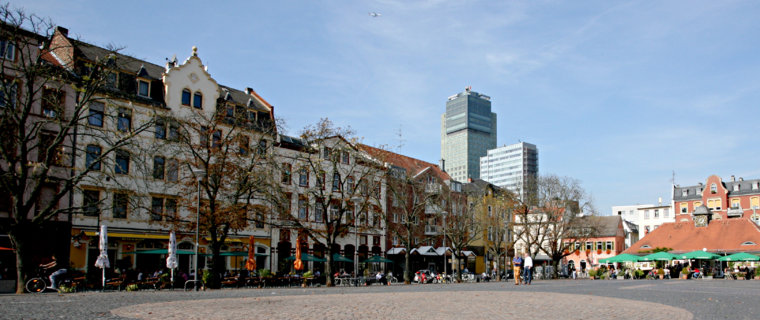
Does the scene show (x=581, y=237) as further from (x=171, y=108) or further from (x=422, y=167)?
(x=171, y=108)

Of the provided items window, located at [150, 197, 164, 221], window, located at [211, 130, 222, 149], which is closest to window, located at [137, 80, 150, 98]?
window, located at [211, 130, 222, 149]

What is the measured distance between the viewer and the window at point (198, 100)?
50.4 meters

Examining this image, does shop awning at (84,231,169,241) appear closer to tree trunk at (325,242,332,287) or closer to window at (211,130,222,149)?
window at (211,130,222,149)

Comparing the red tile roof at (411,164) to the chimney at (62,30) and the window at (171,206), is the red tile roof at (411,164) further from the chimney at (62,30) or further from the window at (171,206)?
the chimney at (62,30)

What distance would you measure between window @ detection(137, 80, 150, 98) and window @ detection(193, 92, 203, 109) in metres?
3.79

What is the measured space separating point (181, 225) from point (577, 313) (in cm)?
3021

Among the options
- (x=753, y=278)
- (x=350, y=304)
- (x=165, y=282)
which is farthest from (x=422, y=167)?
(x=350, y=304)

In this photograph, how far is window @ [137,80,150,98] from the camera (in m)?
47.1

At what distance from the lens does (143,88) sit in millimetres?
47469

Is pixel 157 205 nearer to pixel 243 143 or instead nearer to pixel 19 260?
pixel 243 143

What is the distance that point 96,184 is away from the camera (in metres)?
41.0

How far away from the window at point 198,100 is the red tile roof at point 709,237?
4916 centimetres

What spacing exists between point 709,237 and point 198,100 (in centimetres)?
5585

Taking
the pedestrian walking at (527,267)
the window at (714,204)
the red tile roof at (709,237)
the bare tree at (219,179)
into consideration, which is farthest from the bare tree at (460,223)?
the window at (714,204)
